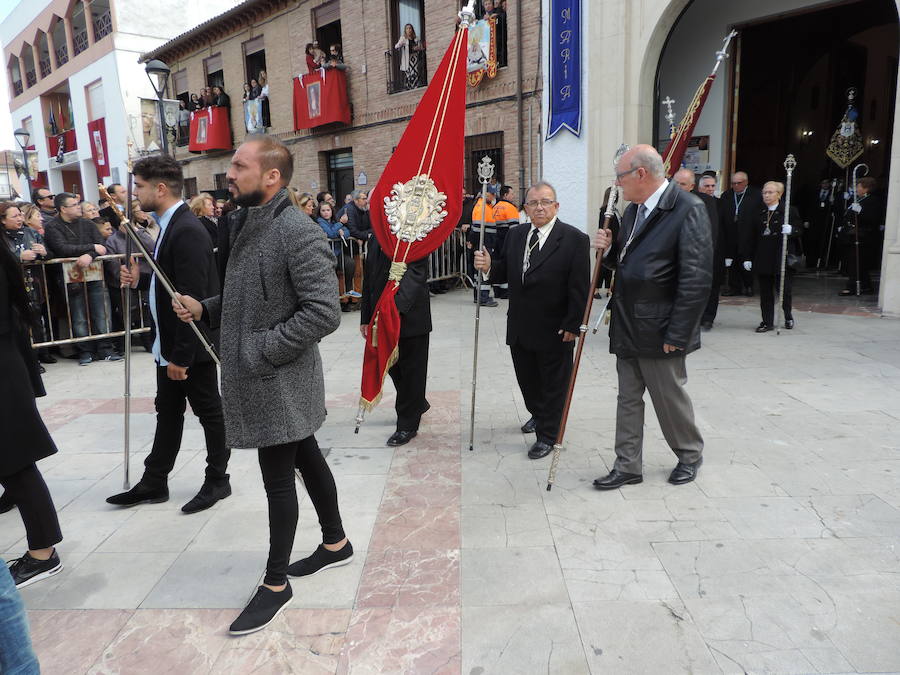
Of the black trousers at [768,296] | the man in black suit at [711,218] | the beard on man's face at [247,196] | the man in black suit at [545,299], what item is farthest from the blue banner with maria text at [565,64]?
the beard on man's face at [247,196]

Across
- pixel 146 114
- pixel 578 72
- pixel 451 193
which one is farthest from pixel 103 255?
pixel 146 114

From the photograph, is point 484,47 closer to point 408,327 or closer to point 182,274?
point 408,327

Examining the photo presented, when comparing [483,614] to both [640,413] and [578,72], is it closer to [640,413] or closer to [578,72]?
[640,413]

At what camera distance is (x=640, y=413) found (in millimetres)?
3752

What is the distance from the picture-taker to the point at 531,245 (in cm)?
432

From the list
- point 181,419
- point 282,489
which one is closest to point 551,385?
point 282,489

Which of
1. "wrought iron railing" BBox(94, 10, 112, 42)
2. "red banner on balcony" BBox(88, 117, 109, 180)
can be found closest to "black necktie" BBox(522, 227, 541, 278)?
"red banner on balcony" BBox(88, 117, 109, 180)

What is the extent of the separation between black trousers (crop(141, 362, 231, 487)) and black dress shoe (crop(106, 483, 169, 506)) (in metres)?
0.04

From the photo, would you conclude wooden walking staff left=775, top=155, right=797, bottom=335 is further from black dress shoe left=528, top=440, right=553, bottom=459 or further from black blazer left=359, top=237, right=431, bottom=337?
black blazer left=359, top=237, right=431, bottom=337

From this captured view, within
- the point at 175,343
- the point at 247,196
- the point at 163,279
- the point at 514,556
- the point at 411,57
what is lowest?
the point at 514,556

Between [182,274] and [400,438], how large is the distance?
194cm

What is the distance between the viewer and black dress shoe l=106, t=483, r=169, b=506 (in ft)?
12.1

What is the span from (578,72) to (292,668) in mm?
10473

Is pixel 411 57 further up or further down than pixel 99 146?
further up
